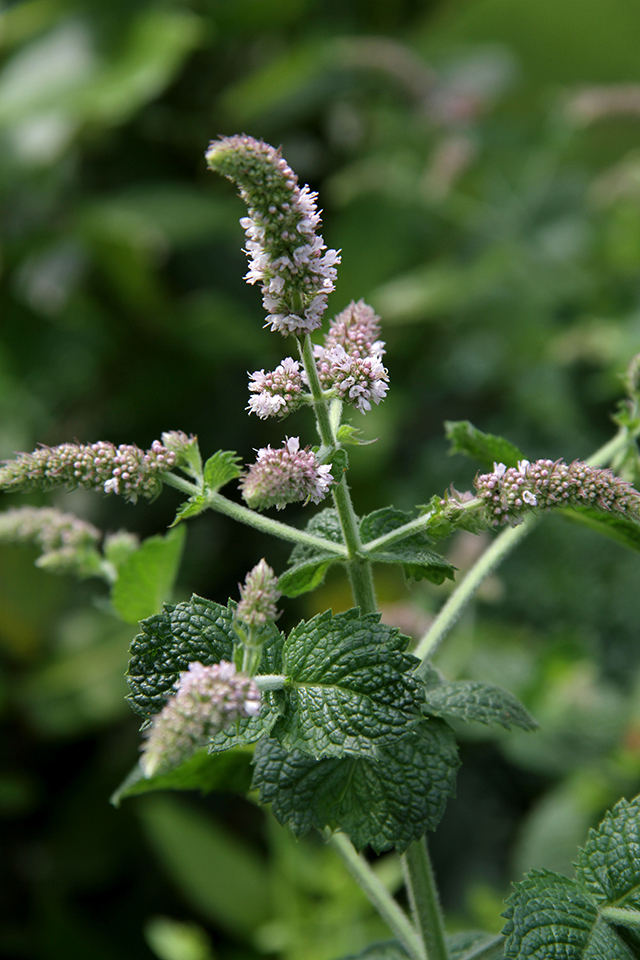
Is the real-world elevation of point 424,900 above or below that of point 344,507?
below

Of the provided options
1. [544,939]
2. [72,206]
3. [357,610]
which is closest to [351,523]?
[357,610]

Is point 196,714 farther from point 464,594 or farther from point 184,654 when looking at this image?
point 464,594

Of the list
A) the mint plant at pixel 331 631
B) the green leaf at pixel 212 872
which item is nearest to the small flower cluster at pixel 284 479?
the mint plant at pixel 331 631

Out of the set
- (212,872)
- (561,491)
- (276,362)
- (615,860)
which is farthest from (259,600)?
(276,362)

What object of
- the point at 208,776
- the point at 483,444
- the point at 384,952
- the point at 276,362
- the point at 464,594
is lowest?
the point at 384,952

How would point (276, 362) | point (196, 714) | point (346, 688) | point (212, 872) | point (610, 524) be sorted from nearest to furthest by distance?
point (196, 714)
point (346, 688)
point (610, 524)
point (212, 872)
point (276, 362)

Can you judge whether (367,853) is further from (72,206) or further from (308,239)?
(72,206)

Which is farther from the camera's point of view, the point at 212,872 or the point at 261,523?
the point at 212,872
